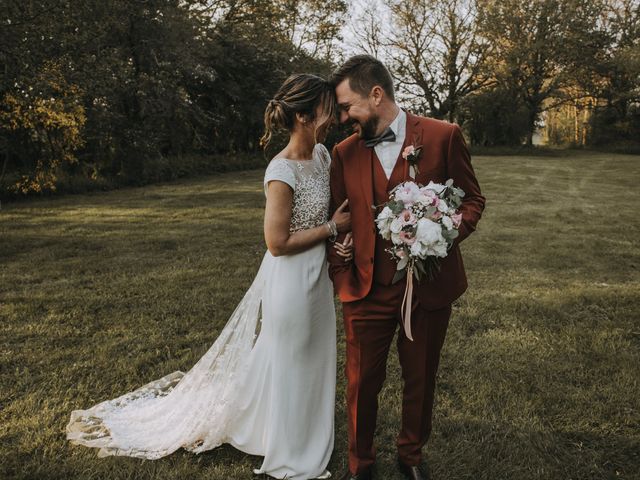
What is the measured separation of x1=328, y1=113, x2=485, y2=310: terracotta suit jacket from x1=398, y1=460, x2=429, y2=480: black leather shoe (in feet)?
3.46

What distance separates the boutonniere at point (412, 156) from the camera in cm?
256

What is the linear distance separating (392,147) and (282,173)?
61 centimetres

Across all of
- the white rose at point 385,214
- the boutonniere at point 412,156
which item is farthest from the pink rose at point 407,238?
the boutonniere at point 412,156

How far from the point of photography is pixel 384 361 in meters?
2.93

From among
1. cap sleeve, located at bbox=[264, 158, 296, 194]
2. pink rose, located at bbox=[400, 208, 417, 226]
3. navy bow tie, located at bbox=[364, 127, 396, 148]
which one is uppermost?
navy bow tie, located at bbox=[364, 127, 396, 148]

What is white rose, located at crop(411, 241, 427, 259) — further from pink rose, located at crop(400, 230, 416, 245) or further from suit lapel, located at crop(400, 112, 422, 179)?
suit lapel, located at crop(400, 112, 422, 179)

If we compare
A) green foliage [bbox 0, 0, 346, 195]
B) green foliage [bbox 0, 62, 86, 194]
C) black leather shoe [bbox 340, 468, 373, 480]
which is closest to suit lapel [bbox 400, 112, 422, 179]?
black leather shoe [bbox 340, 468, 373, 480]

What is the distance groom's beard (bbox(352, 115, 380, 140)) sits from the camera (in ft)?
9.01

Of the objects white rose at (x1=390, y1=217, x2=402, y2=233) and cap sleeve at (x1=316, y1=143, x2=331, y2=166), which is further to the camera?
cap sleeve at (x1=316, y1=143, x2=331, y2=166)

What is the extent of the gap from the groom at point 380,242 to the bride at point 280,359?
14 centimetres

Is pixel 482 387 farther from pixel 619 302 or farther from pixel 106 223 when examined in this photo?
pixel 106 223

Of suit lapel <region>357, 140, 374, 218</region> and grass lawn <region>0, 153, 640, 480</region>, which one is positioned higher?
suit lapel <region>357, 140, 374, 218</region>

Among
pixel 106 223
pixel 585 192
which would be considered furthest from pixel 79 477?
pixel 585 192

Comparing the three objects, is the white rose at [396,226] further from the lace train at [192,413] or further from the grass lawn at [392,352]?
the grass lawn at [392,352]
